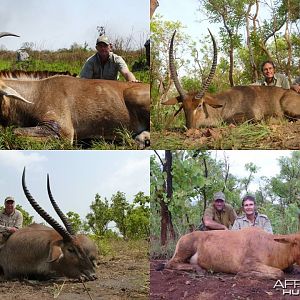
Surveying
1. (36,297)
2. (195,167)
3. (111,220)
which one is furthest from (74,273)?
(195,167)

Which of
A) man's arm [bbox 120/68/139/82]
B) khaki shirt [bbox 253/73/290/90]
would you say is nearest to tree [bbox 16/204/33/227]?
man's arm [bbox 120/68/139/82]

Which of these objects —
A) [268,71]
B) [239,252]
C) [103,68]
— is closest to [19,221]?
[103,68]

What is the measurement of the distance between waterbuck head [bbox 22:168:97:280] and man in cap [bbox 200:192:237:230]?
1263mm

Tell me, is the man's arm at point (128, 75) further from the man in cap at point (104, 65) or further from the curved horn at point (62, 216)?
the curved horn at point (62, 216)

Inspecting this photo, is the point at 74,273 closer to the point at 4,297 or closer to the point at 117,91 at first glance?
the point at 4,297

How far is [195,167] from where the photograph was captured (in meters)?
6.47

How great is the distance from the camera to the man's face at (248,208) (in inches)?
253

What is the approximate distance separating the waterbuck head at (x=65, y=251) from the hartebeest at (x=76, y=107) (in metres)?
0.64

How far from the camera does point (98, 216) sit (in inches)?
278

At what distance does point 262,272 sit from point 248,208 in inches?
29.4

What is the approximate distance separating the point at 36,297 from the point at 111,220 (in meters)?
1.65

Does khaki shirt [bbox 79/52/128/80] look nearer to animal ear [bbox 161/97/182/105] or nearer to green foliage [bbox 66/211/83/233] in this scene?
animal ear [bbox 161/97/182/105]

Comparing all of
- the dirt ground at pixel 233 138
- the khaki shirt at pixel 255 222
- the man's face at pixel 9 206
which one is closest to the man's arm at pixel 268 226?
the khaki shirt at pixel 255 222

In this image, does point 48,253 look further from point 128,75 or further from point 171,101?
point 128,75
